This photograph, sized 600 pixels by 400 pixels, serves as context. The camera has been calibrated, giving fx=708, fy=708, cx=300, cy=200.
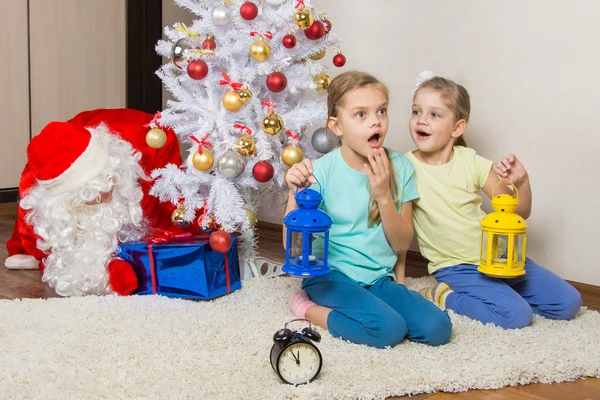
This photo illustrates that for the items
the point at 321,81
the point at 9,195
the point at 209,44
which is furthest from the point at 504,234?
the point at 9,195

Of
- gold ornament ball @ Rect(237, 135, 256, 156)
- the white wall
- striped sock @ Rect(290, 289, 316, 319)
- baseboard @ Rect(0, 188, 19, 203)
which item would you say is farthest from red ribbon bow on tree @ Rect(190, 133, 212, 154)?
baseboard @ Rect(0, 188, 19, 203)

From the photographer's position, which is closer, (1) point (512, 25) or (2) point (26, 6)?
(1) point (512, 25)

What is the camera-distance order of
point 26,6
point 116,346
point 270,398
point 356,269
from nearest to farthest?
1. point 270,398
2. point 116,346
3. point 356,269
4. point 26,6

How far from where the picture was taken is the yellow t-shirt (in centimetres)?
230

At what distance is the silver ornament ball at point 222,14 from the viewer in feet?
7.91

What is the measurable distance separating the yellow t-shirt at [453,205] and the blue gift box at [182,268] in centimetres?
68

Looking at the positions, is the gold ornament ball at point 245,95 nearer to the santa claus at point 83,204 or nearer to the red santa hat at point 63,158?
the santa claus at point 83,204

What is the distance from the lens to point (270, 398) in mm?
1520

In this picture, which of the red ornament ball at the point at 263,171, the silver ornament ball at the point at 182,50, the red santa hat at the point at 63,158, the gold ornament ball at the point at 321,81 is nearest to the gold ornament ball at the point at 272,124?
the red ornament ball at the point at 263,171

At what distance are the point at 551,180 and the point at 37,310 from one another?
71.8 inches

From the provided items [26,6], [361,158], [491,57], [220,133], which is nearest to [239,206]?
[220,133]

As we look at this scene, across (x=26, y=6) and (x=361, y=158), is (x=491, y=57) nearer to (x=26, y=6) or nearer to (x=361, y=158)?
(x=361, y=158)

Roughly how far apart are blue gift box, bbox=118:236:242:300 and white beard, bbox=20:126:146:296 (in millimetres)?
Answer: 95

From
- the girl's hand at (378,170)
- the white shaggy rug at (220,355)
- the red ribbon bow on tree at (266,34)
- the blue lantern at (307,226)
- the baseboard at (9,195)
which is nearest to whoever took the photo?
the white shaggy rug at (220,355)
